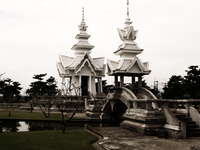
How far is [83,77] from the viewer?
58125mm

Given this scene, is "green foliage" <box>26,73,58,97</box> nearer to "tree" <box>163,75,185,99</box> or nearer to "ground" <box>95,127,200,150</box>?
"tree" <box>163,75,185,99</box>

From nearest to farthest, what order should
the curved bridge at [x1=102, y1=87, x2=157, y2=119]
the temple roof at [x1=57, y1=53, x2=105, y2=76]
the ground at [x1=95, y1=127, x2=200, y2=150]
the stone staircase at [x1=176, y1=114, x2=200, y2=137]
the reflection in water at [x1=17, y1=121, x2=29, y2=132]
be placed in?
the ground at [x1=95, y1=127, x2=200, y2=150] < the stone staircase at [x1=176, y1=114, x2=200, y2=137] < the curved bridge at [x1=102, y1=87, x2=157, y2=119] < the reflection in water at [x1=17, y1=121, x2=29, y2=132] < the temple roof at [x1=57, y1=53, x2=105, y2=76]

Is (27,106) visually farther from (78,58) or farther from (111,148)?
(111,148)

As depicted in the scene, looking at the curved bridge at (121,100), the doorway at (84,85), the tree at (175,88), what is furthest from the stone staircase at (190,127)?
the doorway at (84,85)

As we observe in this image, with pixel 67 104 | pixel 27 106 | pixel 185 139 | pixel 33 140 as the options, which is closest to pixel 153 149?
pixel 185 139

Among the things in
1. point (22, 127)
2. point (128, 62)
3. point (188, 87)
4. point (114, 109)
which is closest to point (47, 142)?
point (22, 127)

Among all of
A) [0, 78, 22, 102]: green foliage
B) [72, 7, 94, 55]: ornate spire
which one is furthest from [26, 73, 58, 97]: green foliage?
[72, 7, 94, 55]: ornate spire

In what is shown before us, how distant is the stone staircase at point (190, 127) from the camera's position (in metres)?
22.6

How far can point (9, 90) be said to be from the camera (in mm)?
73125

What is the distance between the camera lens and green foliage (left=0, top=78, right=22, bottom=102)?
234 ft

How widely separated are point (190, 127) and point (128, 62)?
57.2ft

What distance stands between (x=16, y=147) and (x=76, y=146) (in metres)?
3.39

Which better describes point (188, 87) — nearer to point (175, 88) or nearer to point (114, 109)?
point (175, 88)

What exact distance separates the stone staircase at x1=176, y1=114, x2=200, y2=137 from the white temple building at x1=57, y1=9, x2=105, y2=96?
31.8m
